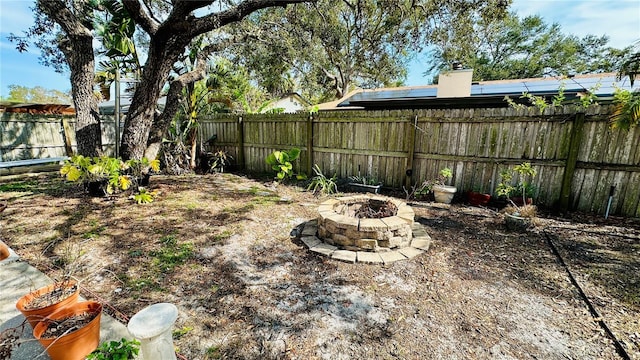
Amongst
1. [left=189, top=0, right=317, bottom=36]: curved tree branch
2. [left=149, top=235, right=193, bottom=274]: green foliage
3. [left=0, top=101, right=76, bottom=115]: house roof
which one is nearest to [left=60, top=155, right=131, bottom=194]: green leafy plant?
[left=149, top=235, right=193, bottom=274]: green foliage

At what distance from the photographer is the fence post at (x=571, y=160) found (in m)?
4.36

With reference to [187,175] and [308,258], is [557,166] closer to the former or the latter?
[308,258]

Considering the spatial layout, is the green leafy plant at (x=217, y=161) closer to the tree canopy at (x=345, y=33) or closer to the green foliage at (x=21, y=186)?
the tree canopy at (x=345, y=33)

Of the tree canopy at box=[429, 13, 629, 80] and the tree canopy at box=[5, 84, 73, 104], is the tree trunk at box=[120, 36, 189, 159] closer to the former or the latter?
the tree canopy at box=[429, 13, 629, 80]

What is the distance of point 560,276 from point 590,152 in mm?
2893

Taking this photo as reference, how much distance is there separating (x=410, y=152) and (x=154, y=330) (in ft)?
18.0

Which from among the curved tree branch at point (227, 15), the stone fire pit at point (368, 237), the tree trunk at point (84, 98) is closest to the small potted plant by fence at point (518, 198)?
the stone fire pit at point (368, 237)

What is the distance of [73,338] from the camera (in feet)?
5.12

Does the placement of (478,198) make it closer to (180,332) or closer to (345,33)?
(180,332)

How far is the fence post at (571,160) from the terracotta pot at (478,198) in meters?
1.11

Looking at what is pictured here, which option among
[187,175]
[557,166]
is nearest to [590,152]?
[557,166]

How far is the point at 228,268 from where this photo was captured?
2988mm

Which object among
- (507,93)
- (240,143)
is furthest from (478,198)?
(240,143)

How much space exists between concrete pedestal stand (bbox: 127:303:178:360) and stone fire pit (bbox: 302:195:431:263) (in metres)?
2.08
